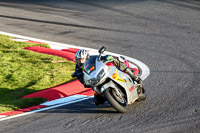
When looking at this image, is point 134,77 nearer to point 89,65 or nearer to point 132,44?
point 89,65

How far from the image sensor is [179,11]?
19.3m

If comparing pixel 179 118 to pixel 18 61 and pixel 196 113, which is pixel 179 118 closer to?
pixel 196 113

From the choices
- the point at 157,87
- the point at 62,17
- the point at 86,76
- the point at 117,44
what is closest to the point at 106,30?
the point at 117,44

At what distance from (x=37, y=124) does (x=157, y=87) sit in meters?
3.58

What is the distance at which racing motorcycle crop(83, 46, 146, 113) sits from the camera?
7.79 meters

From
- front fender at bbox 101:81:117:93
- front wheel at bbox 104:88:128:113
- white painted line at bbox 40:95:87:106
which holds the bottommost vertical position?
white painted line at bbox 40:95:87:106

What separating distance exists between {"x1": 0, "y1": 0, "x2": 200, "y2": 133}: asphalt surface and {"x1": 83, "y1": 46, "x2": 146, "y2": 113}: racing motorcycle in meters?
0.32

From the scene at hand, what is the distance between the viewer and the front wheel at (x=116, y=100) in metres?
7.71

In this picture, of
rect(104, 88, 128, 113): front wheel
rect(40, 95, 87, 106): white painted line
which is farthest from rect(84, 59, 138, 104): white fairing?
rect(40, 95, 87, 106): white painted line

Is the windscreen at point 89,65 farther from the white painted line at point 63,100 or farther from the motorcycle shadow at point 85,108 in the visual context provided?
the white painted line at point 63,100

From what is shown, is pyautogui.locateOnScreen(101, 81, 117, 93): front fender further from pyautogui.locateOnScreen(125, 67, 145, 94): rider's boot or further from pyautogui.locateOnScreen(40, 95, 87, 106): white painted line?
pyautogui.locateOnScreen(40, 95, 87, 106): white painted line

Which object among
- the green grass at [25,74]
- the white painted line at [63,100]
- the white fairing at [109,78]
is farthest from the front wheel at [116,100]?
the green grass at [25,74]

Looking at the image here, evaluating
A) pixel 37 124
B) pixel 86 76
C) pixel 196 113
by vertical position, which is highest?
pixel 86 76

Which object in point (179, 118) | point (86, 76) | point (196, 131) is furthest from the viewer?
point (86, 76)
